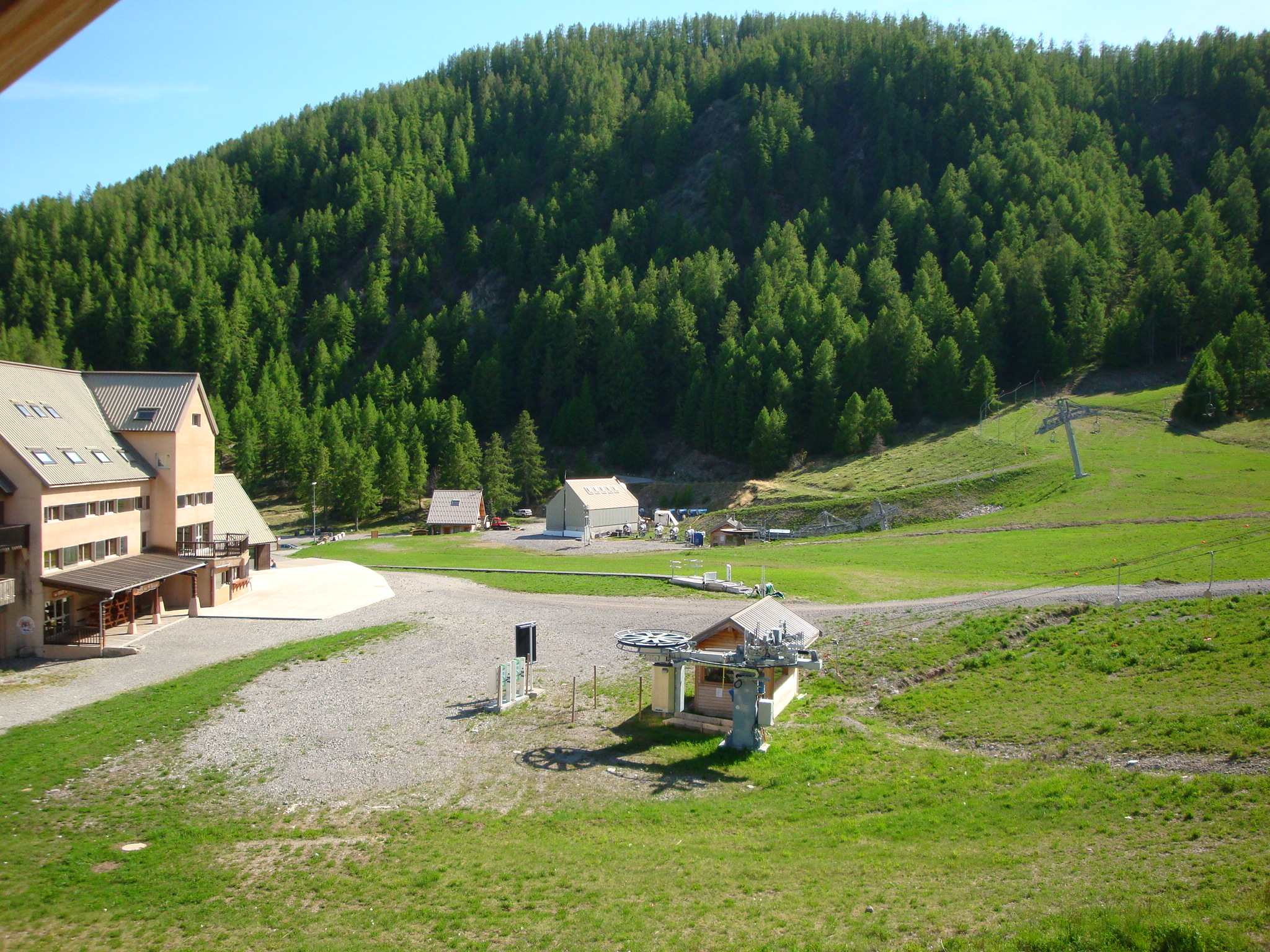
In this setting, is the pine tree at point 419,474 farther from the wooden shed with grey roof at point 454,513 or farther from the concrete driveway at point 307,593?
the concrete driveway at point 307,593

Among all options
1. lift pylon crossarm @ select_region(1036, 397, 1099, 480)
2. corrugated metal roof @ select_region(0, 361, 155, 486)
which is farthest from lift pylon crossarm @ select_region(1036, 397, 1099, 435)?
corrugated metal roof @ select_region(0, 361, 155, 486)

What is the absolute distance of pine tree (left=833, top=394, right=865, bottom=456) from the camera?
3627 inches

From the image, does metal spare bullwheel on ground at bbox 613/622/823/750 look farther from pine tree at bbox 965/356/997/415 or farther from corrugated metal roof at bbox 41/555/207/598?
pine tree at bbox 965/356/997/415

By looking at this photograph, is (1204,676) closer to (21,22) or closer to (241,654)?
(21,22)

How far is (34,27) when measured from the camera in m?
2.65

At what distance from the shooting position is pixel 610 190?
173 meters

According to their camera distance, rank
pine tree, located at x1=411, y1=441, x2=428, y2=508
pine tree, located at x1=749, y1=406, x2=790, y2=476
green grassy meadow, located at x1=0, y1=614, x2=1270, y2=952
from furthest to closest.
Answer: pine tree, located at x1=749, y1=406, x2=790, y2=476 → pine tree, located at x1=411, y1=441, x2=428, y2=508 → green grassy meadow, located at x1=0, y1=614, x2=1270, y2=952

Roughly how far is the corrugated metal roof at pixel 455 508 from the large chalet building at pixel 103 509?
117 ft

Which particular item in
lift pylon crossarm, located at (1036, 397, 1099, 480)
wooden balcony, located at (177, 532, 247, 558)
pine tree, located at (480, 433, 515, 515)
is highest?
lift pylon crossarm, located at (1036, 397, 1099, 480)

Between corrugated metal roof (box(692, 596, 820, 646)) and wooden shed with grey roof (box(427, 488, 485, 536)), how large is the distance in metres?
58.9

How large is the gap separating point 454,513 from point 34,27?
79921mm

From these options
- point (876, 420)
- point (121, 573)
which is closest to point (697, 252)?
point (876, 420)

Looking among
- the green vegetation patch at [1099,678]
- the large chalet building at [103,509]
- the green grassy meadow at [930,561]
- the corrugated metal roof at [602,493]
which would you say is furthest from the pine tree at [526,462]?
the green vegetation patch at [1099,678]

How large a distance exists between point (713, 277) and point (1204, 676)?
371 ft
